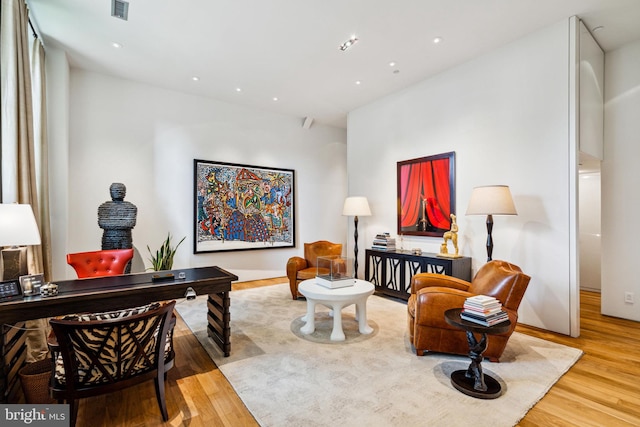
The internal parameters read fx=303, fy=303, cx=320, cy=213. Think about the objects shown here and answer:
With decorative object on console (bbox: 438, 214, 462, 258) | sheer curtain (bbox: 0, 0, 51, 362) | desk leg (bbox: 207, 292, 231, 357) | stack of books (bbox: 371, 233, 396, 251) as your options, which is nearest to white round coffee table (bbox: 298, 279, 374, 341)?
desk leg (bbox: 207, 292, 231, 357)

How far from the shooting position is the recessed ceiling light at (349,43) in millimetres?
3602

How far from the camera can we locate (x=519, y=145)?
3.65 metres

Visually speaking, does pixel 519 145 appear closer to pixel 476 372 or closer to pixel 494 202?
pixel 494 202

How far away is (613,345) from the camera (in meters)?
3.02

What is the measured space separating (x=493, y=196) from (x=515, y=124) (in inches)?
41.8

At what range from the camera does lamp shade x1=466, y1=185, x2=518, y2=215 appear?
3.30m

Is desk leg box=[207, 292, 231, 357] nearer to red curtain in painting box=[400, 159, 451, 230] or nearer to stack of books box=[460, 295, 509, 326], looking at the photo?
stack of books box=[460, 295, 509, 326]

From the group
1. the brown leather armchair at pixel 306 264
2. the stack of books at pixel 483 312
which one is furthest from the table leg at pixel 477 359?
the brown leather armchair at pixel 306 264

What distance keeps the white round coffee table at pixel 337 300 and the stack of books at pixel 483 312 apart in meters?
1.09

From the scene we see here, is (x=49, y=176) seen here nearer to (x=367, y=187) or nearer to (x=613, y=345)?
(x=367, y=187)

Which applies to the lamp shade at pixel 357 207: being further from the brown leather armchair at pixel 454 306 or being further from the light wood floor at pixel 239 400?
the light wood floor at pixel 239 400

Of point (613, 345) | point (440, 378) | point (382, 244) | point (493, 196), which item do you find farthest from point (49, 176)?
point (613, 345)

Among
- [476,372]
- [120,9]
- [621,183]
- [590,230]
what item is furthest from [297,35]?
[590,230]

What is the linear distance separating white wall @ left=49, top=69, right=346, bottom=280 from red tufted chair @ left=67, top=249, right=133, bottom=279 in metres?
1.18
